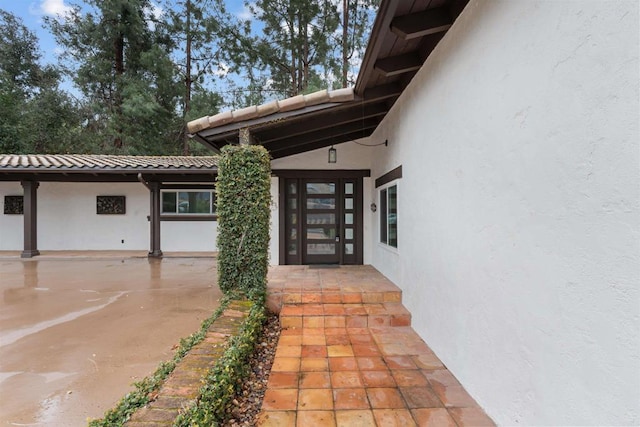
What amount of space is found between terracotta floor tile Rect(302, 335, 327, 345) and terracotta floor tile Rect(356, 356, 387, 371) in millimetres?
551

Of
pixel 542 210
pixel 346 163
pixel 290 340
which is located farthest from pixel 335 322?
pixel 346 163

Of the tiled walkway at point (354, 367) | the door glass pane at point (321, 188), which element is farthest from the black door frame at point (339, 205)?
the tiled walkway at point (354, 367)

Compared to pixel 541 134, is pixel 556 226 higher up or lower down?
lower down

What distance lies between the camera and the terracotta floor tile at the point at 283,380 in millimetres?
2701

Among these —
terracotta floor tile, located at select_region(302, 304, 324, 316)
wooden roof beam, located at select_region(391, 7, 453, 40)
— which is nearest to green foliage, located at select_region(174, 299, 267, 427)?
terracotta floor tile, located at select_region(302, 304, 324, 316)

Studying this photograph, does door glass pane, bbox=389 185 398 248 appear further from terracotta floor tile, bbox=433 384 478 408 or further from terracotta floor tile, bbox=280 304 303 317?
terracotta floor tile, bbox=433 384 478 408

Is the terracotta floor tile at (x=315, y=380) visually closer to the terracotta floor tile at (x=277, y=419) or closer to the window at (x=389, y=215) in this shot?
the terracotta floor tile at (x=277, y=419)

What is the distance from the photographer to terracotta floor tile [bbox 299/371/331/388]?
2.70 metres

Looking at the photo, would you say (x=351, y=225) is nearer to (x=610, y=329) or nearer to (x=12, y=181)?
(x=610, y=329)

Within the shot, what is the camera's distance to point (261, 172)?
14.7 ft

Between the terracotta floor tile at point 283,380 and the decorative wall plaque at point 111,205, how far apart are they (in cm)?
988

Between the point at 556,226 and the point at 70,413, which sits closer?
the point at 556,226

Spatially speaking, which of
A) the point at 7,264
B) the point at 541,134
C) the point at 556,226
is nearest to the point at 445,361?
the point at 556,226

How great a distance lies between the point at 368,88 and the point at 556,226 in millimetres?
3126
